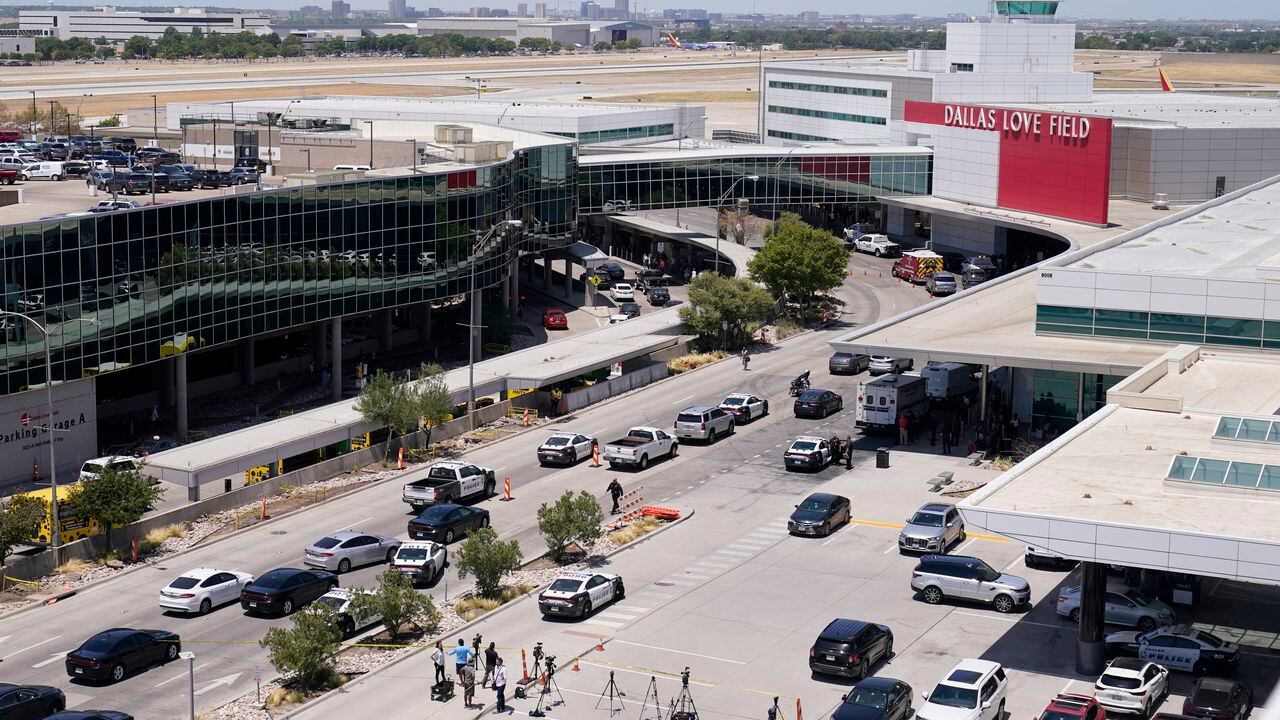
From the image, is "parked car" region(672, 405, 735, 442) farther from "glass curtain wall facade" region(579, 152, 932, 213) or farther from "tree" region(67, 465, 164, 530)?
"glass curtain wall facade" region(579, 152, 932, 213)

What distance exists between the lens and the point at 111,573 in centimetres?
5075

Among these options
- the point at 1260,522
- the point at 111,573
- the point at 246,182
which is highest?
the point at 246,182

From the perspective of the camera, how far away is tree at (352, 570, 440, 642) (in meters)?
43.5

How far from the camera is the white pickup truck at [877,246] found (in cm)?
11750

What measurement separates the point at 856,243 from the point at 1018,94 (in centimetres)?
2416

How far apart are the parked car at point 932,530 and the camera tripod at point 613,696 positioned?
48.4ft

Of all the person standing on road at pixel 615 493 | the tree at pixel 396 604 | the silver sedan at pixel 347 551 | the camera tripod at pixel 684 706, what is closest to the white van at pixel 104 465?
the silver sedan at pixel 347 551

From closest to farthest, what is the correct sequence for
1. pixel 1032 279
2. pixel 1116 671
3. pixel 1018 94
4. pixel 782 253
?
pixel 1116 671, pixel 1032 279, pixel 782 253, pixel 1018 94

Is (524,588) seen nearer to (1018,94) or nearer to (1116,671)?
(1116,671)

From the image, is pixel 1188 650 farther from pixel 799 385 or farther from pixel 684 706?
pixel 799 385

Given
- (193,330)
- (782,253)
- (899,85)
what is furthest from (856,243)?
(193,330)

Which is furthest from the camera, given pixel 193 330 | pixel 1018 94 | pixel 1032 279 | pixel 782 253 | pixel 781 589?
pixel 1018 94

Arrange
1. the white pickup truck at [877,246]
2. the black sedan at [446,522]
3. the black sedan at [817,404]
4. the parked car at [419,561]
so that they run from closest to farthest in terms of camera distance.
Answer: the parked car at [419,561] → the black sedan at [446,522] → the black sedan at [817,404] → the white pickup truck at [877,246]

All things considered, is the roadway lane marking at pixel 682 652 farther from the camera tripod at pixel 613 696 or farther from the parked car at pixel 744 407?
the parked car at pixel 744 407
